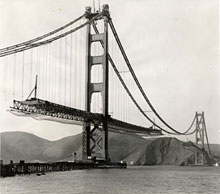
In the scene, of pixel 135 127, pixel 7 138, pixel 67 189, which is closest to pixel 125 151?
pixel 7 138

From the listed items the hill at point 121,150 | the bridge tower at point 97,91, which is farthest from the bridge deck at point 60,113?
the hill at point 121,150

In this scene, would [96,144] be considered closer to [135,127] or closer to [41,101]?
[135,127]

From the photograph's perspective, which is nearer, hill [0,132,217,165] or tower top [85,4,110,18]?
tower top [85,4,110,18]

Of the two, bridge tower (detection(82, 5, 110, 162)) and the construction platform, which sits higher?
bridge tower (detection(82, 5, 110, 162))

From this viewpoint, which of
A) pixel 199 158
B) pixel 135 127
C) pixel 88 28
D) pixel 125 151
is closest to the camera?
pixel 88 28

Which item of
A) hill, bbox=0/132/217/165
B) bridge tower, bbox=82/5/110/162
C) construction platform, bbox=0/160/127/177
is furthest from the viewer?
hill, bbox=0/132/217/165

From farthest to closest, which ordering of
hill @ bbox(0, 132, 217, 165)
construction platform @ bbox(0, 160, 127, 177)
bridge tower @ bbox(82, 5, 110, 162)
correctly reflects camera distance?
1. hill @ bbox(0, 132, 217, 165)
2. bridge tower @ bbox(82, 5, 110, 162)
3. construction platform @ bbox(0, 160, 127, 177)

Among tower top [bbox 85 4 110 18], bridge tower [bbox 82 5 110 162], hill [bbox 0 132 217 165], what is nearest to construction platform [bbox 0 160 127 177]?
bridge tower [bbox 82 5 110 162]

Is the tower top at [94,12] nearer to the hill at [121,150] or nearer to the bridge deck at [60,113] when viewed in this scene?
the bridge deck at [60,113]

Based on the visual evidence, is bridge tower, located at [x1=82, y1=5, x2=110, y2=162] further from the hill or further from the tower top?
the hill
